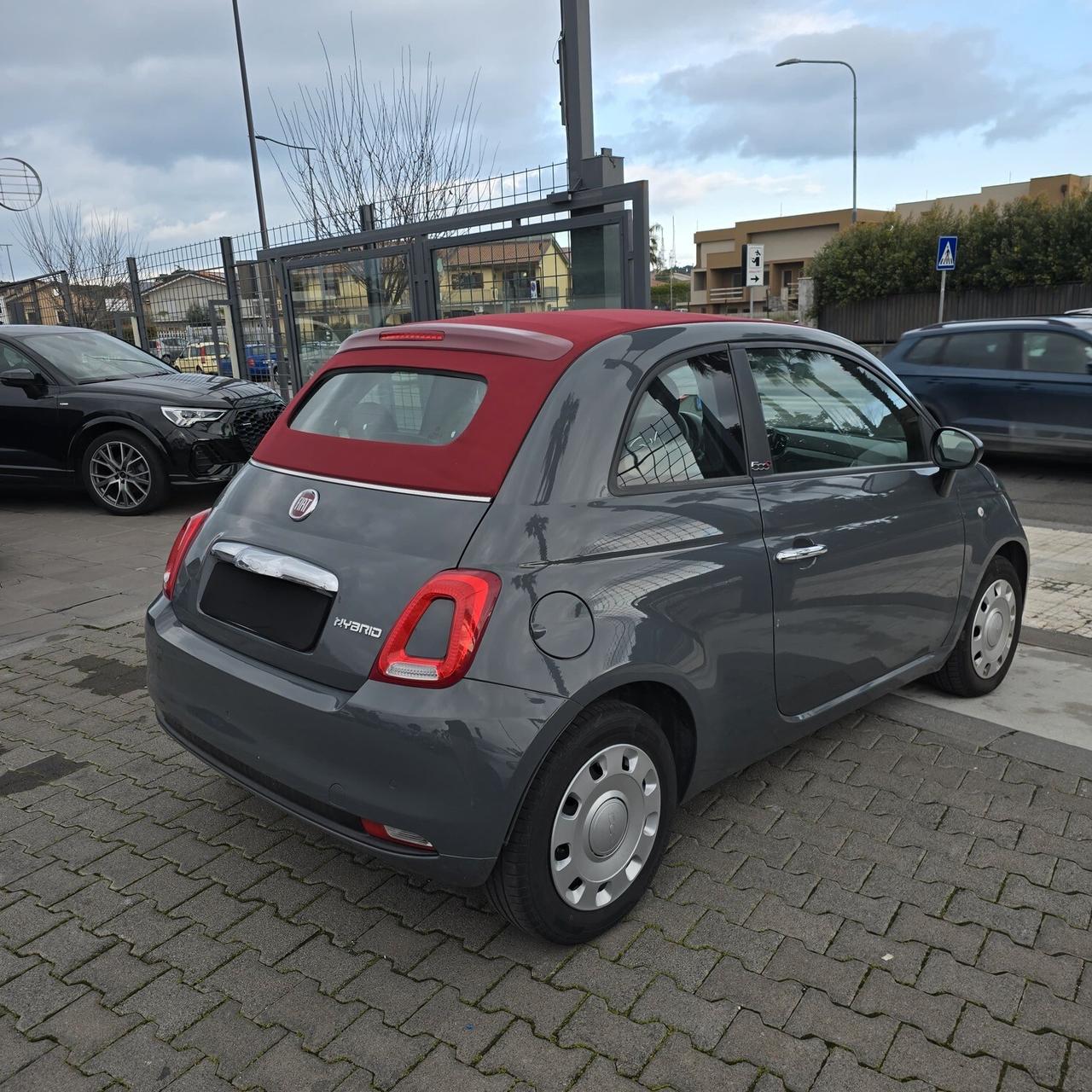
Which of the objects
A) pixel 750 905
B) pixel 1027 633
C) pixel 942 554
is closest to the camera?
pixel 750 905

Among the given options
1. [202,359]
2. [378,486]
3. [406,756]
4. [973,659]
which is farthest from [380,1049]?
[202,359]

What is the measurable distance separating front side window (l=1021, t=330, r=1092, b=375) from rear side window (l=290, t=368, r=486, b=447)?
901 centimetres

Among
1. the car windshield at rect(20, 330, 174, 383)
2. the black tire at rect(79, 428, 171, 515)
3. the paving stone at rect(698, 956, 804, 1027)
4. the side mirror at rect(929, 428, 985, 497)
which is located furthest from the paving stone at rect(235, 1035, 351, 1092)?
the car windshield at rect(20, 330, 174, 383)

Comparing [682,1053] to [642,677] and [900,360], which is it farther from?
[900,360]

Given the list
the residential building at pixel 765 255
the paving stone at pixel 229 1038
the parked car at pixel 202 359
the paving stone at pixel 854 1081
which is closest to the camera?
the paving stone at pixel 854 1081

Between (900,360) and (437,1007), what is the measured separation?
10.5m

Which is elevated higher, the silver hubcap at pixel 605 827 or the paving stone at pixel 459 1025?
the silver hubcap at pixel 605 827

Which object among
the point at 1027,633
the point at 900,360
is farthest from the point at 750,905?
the point at 900,360

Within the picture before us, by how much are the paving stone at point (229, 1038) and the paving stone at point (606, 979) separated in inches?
28.8

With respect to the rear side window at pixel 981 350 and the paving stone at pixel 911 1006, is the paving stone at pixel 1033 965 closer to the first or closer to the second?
the paving stone at pixel 911 1006

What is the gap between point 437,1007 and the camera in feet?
8.08

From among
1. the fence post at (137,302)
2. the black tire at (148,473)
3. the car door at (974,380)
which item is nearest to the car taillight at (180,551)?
the black tire at (148,473)

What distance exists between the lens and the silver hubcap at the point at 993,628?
422cm

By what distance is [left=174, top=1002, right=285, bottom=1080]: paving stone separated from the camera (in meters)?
2.29
